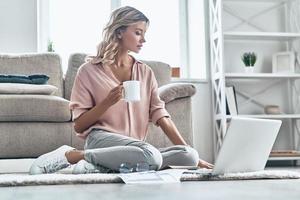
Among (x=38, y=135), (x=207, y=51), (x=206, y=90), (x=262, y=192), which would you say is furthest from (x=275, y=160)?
(x=262, y=192)

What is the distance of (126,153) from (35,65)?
6.35ft

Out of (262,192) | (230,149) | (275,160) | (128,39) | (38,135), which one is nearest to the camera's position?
(262,192)

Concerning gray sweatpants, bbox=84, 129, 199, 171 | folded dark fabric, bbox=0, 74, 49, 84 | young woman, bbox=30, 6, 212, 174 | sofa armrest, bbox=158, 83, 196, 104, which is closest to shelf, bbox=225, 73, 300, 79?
sofa armrest, bbox=158, 83, 196, 104

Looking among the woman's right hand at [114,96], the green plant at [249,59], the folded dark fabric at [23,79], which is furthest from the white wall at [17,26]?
the woman's right hand at [114,96]

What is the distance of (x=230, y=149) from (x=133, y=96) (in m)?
0.43

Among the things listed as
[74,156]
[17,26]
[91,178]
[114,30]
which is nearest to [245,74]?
[17,26]

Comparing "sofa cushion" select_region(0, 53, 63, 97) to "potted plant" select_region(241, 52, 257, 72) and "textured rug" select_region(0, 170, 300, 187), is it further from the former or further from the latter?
"textured rug" select_region(0, 170, 300, 187)

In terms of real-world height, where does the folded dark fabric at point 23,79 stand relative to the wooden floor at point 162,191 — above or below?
above

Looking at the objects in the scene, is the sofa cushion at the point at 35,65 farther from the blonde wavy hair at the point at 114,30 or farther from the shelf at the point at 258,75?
the blonde wavy hair at the point at 114,30

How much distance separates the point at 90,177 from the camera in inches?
56.4

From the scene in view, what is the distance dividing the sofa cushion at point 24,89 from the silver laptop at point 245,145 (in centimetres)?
167

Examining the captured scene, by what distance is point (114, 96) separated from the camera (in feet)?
5.71

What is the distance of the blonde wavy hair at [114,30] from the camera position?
1.93 meters

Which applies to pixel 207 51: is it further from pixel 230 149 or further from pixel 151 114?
pixel 230 149
